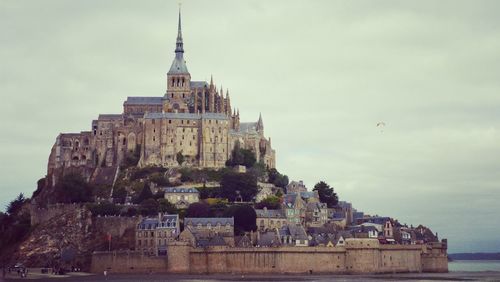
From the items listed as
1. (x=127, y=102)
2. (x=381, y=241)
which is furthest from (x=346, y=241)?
(x=127, y=102)

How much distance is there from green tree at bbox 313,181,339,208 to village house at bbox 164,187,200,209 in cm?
1926

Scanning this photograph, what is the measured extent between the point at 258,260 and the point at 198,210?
15.1m

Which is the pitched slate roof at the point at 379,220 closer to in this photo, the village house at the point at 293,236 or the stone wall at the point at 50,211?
the village house at the point at 293,236

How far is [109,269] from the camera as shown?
85750 millimetres

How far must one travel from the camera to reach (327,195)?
112m

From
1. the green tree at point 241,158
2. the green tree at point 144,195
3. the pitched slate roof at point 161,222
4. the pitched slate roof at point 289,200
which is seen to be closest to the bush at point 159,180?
the green tree at point 144,195

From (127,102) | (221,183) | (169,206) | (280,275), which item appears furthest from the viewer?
(127,102)

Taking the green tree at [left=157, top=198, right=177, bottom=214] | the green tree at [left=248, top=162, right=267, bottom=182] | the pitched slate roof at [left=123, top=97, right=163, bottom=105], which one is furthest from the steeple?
the green tree at [left=157, top=198, right=177, bottom=214]

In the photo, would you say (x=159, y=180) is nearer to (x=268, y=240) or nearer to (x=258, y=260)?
(x=268, y=240)

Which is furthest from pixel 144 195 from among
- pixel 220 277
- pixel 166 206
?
pixel 220 277

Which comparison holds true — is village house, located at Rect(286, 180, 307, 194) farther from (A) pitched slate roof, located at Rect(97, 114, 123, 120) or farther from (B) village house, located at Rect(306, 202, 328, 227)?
(A) pitched slate roof, located at Rect(97, 114, 123, 120)

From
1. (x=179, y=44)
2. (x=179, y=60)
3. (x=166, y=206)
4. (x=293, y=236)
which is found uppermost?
(x=179, y=44)

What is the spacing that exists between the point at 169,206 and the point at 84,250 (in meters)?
12.3

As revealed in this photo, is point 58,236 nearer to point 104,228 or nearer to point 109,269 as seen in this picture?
point 104,228
